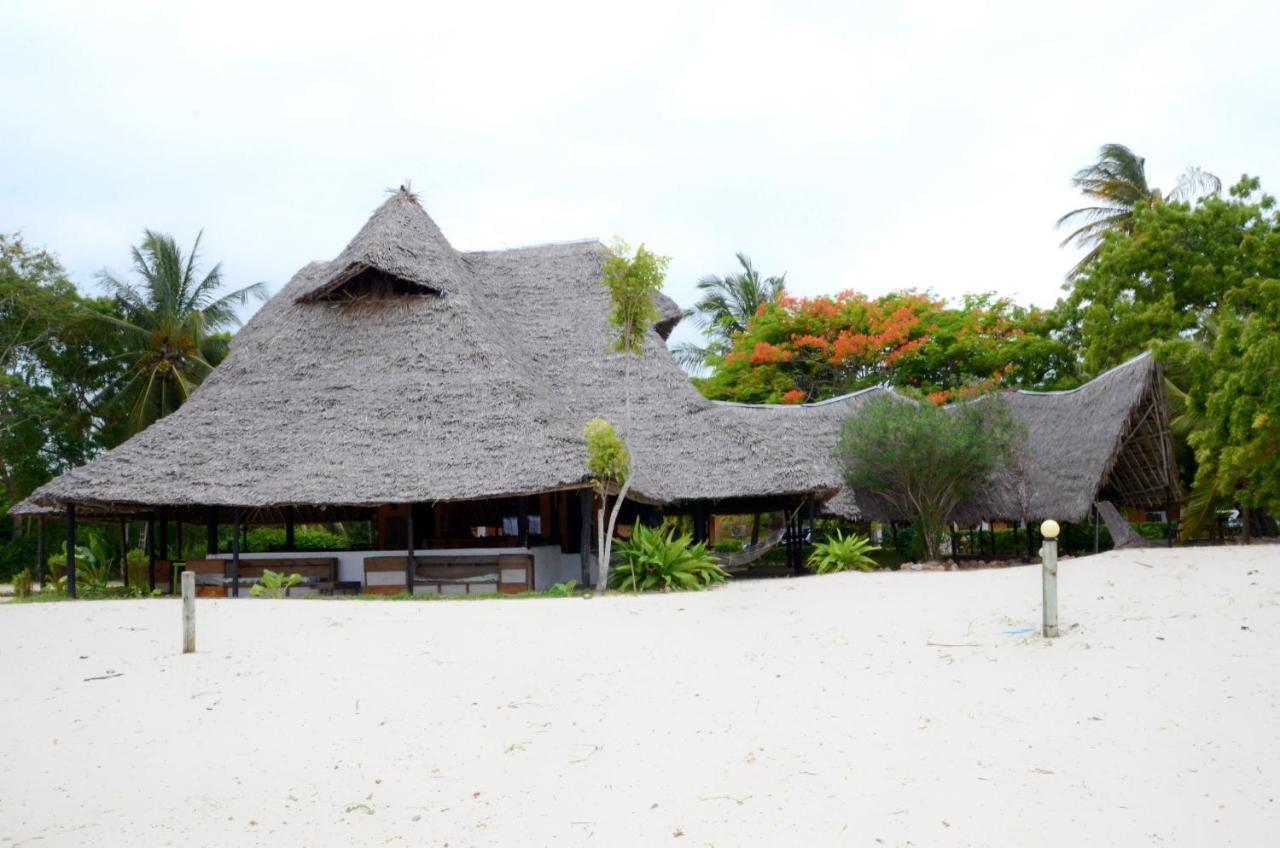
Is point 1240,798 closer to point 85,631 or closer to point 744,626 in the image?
point 744,626

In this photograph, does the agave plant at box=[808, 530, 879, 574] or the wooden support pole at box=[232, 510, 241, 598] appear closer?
the wooden support pole at box=[232, 510, 241, 598]

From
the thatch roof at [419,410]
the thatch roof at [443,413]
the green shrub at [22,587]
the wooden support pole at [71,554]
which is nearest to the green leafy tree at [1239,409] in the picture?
the thatch roof at [443,413]

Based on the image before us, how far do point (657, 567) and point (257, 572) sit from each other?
→ 560 cm

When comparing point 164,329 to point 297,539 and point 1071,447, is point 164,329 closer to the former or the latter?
point 297,539

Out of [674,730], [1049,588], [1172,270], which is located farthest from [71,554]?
[1172,270]

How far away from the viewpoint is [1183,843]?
4.42m

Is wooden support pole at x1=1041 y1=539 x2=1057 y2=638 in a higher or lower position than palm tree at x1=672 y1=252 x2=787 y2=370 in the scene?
lower

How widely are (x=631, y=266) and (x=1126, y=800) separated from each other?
952 centimetres

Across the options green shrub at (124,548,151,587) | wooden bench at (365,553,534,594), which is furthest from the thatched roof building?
green shrub at (124,548,151,587)

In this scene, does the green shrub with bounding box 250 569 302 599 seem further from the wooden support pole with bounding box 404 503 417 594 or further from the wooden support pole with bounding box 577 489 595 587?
the wooden support pole with bounding box 577 489 595 587

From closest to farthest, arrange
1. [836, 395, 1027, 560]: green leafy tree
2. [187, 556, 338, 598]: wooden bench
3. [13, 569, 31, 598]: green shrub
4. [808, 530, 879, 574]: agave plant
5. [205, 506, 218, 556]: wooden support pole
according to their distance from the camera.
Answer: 1. [187, 556, 338, 598]: wooden bench
2. [205, 506, 218, 556]: wooden support pole
3. [808, 530, 879, 574]: agave plant
4. [13, 569, 31, 598]: green shrub
5. [836, 395, 1027, 560]: green leafy tree

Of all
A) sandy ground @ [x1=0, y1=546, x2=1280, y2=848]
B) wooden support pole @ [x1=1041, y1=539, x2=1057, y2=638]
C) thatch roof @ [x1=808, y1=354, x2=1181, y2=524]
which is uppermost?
thatch roof @ [x1=808, y1=354, x2=1181, y2=524]

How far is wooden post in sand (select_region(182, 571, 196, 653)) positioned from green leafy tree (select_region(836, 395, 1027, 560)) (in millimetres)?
10667

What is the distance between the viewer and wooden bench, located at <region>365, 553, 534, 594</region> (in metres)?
13.5
